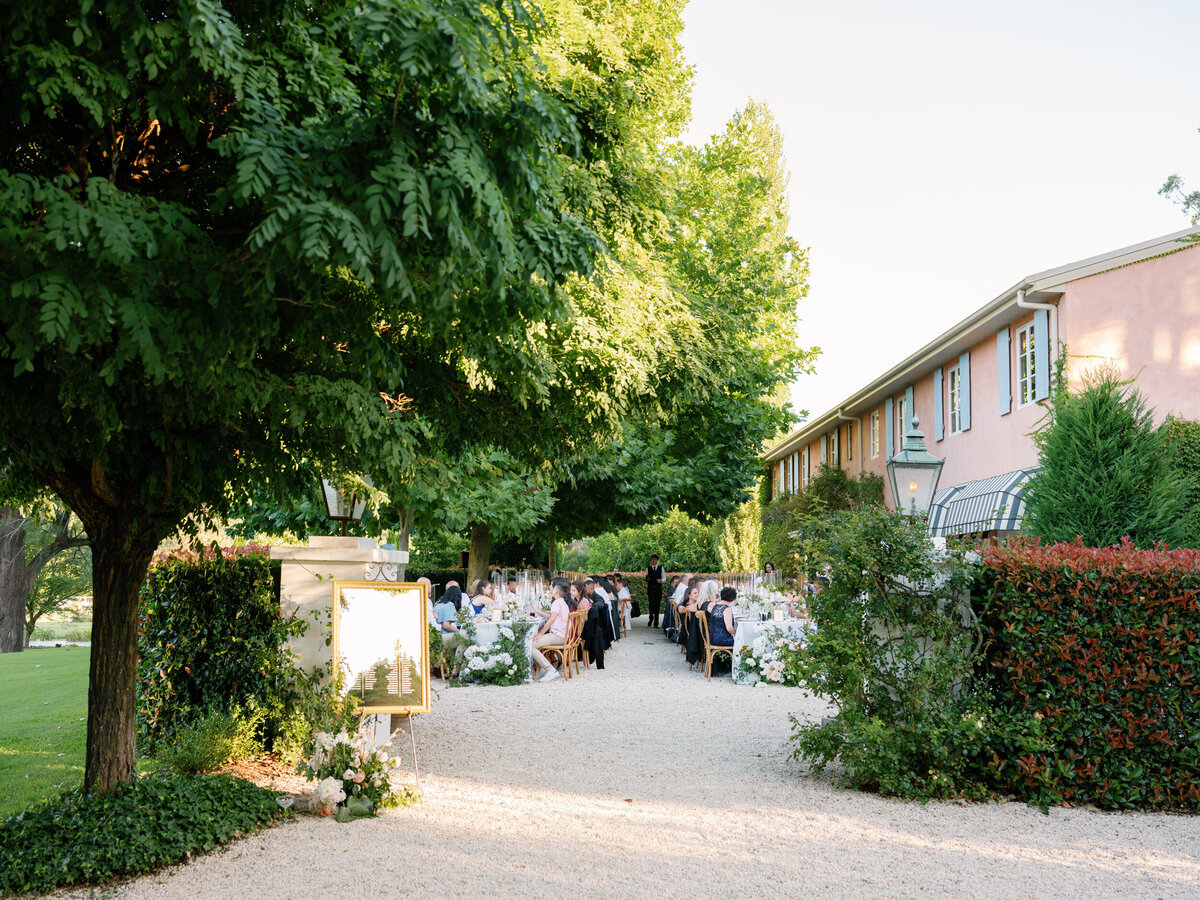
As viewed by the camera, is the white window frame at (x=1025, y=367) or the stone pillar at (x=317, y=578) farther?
the white window frame at (x=1025, y=367)

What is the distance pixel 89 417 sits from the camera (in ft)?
16.0

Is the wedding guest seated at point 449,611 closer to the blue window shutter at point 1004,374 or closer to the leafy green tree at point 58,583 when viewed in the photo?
the blue window shutter at point 1004,374

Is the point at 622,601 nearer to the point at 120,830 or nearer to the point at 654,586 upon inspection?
the point at 654,586

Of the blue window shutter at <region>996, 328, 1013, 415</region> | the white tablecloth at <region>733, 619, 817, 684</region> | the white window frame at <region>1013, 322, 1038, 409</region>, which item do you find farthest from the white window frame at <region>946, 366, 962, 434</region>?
the white tablecloth at <region>733, 619, 817, 684</region>

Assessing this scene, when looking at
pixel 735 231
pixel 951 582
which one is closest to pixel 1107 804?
pixel 951 582

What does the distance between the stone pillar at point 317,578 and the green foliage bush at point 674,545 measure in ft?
93.9

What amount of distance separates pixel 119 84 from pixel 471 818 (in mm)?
4749

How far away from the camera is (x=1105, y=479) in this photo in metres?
13.0

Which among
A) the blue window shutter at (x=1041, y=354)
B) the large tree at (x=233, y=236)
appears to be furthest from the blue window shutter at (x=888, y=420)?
the large tree at (x=233, y=236)

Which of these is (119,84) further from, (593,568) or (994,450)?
(593,568)

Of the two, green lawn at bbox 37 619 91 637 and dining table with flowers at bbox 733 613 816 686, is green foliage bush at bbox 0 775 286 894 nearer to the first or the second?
dining table with flowers at bbox 733 613 816 686

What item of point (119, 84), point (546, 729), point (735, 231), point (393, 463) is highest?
point (735, 231)

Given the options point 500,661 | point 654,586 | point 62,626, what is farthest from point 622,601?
point 62,626

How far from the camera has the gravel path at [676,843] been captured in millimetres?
4875
